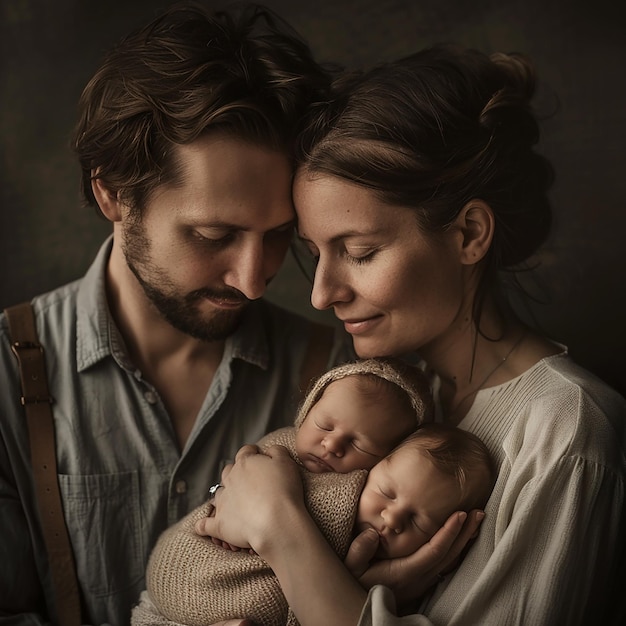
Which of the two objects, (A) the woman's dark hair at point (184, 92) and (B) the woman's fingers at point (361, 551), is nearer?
(B) the woman's fingers at point (361, 551)

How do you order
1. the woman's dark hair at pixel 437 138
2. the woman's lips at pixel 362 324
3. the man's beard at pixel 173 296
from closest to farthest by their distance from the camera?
the woman's dark hair at pixel 437 138, the woman's lips at pixel 362 324, the man's beard at pixel 173 296

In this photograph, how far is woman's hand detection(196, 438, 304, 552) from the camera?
4.52ft

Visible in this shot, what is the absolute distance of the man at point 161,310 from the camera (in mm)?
1547

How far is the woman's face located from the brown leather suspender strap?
64 centimetres

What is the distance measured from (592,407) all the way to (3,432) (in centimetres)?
118

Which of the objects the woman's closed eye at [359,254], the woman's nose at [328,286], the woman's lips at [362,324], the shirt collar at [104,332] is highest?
the woman's closed eye at [359,254]

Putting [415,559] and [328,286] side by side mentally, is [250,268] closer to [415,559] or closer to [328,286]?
[328,286]

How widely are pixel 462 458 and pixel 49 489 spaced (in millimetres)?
872

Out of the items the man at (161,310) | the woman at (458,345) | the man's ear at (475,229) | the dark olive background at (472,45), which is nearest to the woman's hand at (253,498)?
the woman at (458,345)

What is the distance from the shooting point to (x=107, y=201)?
67.0 inches

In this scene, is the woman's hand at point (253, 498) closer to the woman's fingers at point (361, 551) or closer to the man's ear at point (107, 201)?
the woman's fingers at point (361, 551)

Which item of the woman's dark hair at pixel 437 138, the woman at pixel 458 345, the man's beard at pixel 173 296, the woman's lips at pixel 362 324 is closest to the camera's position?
the woman at pixel 458 345

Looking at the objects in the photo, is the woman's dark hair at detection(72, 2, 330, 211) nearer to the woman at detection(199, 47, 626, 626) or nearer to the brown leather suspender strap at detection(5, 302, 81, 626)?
the woman at detection(199, 47, 626, 626)

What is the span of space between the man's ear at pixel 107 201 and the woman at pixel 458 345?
421 millimetres
